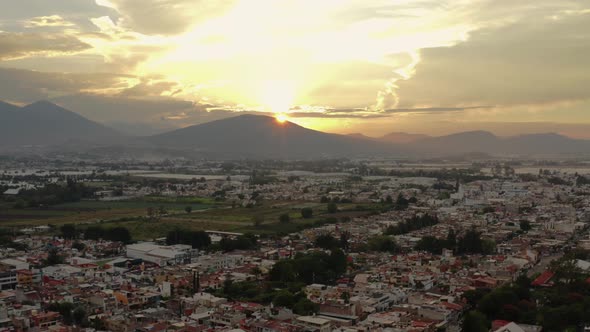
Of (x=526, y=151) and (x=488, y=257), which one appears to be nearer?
(x=488, y=257)

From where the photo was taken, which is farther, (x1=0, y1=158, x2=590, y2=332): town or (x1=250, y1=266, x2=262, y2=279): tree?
(x1=250, y1=266, x2=262, y2=279): tree

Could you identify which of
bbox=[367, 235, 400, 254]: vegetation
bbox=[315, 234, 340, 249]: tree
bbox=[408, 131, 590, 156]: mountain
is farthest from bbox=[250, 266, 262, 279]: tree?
bbox=[408, 131, 590, 156]: mountain

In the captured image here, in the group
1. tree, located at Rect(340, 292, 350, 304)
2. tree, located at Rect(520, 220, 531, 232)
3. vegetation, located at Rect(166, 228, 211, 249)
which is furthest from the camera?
tree, located at Rect(520, 220, 531, 232)

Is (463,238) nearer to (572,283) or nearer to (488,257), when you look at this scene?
(488,257)

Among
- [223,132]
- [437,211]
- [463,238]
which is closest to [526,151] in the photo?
[223,132]

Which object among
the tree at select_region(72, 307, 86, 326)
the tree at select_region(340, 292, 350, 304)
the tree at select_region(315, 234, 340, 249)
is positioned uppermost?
the tree at select_region(315, 234, 340, 249)

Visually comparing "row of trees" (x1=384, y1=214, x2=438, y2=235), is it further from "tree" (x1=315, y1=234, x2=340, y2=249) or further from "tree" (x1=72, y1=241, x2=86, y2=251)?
"tree" (x1=72, y1=241, x2=86, y2=251)

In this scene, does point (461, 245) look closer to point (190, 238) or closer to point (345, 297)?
point (345, 297)
